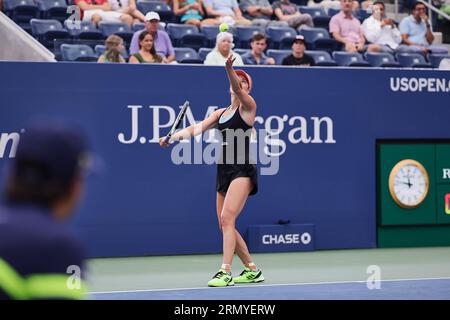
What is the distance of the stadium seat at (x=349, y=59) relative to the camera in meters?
14.8

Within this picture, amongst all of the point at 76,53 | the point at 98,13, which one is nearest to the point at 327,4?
the point at 98,13

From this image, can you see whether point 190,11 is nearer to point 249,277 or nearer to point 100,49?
point 100,49

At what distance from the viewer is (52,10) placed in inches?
545

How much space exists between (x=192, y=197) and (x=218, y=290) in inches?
146

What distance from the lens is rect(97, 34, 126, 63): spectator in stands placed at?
1220 cm

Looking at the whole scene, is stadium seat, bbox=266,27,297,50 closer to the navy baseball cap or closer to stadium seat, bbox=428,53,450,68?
stadium seat, bbox=428,53,450,68

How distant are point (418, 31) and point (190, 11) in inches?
176

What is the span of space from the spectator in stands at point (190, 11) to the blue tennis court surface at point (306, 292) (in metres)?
6.66

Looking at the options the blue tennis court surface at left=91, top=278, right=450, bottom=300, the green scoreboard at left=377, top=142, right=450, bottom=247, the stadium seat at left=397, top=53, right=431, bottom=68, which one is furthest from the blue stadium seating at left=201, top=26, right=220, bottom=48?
the blue tennis court surface at left=91, top=278, right=450, bottom=300

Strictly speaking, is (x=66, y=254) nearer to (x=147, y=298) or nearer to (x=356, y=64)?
(x=147, y=298)

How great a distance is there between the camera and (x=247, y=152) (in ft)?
30.5

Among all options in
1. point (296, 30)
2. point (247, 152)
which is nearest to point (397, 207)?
point (296, 30)

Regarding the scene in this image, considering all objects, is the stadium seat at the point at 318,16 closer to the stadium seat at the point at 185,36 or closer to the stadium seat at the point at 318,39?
the stadium seat at the point at 318,39

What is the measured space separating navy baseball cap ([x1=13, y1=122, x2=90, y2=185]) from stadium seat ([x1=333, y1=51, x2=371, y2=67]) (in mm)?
12669
